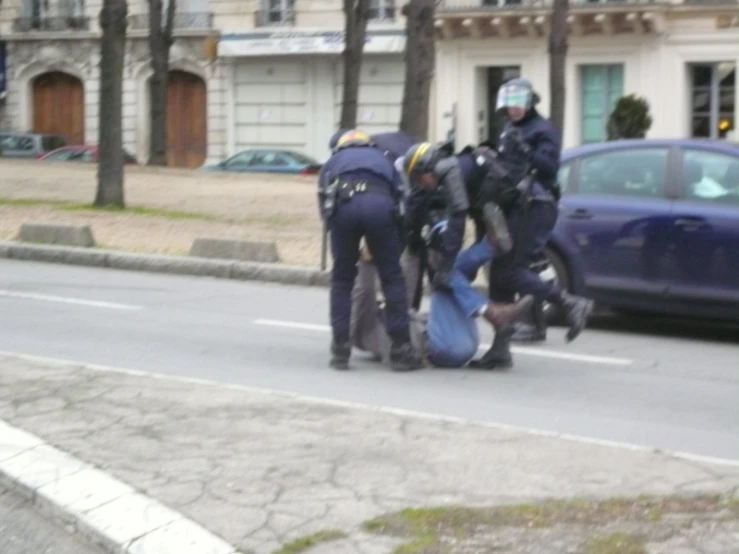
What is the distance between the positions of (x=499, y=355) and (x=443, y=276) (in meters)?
0.75

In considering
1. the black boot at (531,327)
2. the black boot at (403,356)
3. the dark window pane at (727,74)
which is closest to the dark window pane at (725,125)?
the dark window pane at (727,74)

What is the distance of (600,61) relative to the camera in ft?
132

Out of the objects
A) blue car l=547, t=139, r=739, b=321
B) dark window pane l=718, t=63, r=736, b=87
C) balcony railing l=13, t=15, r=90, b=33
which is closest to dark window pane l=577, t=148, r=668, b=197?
blue car l=547, t=139, r=739, b=321

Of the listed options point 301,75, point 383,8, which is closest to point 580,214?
point 383,8

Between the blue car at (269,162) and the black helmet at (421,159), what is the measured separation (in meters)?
28.9

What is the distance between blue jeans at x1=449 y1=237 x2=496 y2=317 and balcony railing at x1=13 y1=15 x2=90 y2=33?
39879mm

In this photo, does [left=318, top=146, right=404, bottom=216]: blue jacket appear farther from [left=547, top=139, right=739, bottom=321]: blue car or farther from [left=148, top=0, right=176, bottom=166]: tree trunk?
[left=148, top=0, right=176, bottom=166]: tree trunk

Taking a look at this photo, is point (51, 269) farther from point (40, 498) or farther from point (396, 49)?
point (396, 49)

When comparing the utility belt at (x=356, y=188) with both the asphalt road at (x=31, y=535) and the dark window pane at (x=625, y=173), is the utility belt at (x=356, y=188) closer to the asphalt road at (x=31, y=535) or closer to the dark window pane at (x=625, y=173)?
the dark window pane at (x=625, y=173)

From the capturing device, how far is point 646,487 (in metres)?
6.61

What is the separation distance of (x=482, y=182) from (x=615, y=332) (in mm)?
2767

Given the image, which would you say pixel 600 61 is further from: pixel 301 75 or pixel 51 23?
pixel 51 23

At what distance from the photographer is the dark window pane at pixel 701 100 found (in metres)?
39.3

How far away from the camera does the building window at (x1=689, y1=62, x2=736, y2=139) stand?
3872cm
